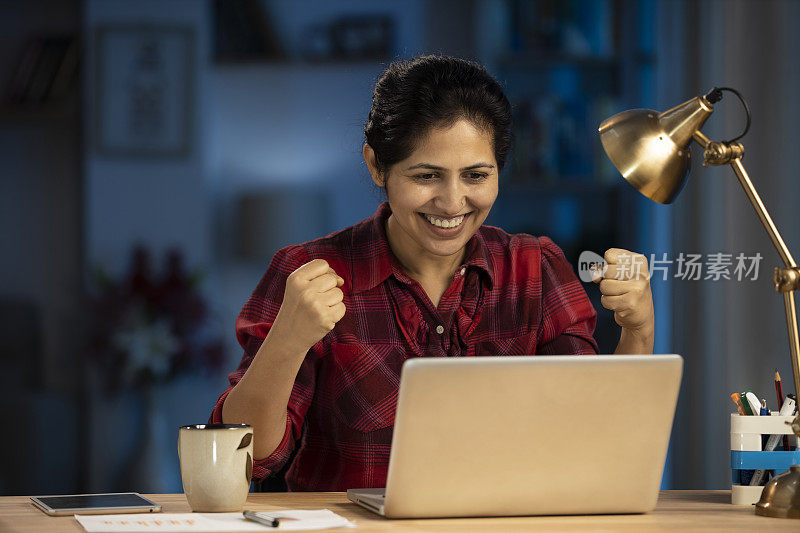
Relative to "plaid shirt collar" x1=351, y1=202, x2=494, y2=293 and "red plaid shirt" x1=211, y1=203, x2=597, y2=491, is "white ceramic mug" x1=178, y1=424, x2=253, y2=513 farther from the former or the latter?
"plaid shirt collar" x1=351, y1=202, x2=494, y2=293

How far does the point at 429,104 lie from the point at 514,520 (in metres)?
0.73

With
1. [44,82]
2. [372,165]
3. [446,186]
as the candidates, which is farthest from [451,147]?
[44,82]

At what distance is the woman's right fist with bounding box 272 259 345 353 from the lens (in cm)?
124

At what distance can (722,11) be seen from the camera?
2.89 meters

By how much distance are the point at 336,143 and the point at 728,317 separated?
6.31 ft

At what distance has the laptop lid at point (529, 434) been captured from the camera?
0.95m

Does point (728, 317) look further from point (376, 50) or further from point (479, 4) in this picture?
point (376, 50)

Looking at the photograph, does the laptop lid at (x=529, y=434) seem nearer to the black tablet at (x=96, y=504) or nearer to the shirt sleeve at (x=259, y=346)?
the black tablet at (x=96, y=504)

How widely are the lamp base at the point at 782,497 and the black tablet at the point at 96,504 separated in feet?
2.21

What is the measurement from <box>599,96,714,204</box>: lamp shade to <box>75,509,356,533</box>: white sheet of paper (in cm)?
54

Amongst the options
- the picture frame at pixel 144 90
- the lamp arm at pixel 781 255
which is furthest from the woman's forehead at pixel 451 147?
the picture frame at pixel 144 90

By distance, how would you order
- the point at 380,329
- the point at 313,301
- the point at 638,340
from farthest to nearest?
the point at 380,329, the point at 638,340, the point at 313,301

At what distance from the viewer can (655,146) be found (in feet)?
3.80

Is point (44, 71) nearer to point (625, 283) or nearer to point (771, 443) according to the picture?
point (625, 283)
